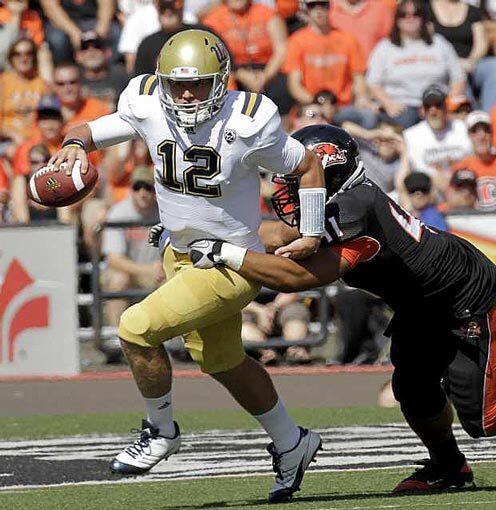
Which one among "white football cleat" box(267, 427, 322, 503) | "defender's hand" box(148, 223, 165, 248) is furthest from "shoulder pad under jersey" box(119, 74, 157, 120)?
"white football cleat" box(267, 427, 322, 503)

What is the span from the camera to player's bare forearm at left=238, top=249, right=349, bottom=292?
611 cm

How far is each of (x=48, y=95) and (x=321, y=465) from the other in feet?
24.5

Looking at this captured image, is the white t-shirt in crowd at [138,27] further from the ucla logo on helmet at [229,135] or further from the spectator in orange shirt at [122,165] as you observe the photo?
the ucla logo on helmet at [229,135]

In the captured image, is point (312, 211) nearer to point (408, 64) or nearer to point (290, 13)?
point (408, 64)

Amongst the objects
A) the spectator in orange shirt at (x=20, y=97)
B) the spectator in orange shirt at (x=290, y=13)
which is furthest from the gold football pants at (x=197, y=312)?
the spectator in orange shirt at (x=290, y=13)

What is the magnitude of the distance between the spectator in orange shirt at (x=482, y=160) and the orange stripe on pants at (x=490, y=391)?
6768 millimetres

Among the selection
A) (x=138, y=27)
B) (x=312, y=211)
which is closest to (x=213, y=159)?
(x=312, y=211)

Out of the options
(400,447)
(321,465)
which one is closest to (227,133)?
(321,465)

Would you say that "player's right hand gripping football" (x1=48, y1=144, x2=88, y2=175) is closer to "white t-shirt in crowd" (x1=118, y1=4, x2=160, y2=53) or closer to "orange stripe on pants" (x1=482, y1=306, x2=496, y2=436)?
"orange stripe on pants" (x1=482, y1=306, x2=496, y2=436)

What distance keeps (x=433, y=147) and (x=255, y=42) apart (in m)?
2.28

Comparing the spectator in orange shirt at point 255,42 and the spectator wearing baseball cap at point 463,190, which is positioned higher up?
the spectator in orange shirt at point 255,42

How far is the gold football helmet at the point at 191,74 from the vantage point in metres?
6.04

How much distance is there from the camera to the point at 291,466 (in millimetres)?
6457

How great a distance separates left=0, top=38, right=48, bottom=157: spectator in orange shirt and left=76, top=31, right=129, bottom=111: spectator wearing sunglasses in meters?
0.50
